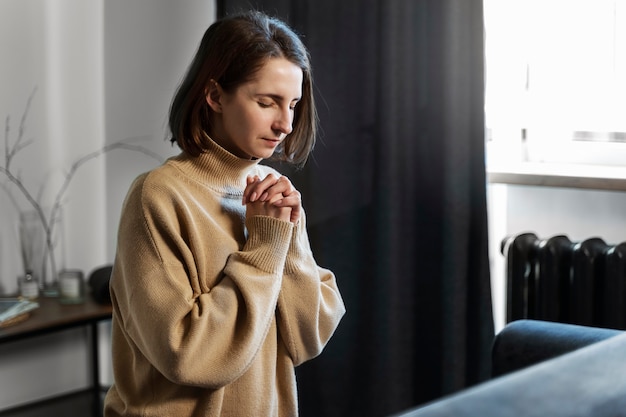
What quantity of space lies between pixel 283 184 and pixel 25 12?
1630 mm

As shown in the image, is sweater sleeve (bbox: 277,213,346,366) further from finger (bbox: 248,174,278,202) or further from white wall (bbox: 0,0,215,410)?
white wall (bbox: 0,0,215,410)

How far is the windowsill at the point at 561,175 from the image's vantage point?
8.38 ft

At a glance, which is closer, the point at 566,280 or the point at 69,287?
the point at 566,280

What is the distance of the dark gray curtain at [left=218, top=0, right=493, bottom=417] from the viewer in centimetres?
266

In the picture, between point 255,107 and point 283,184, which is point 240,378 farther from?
point 255,107

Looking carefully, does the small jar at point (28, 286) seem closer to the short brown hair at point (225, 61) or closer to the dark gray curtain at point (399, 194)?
the dark gray curtain at point (399, 194)

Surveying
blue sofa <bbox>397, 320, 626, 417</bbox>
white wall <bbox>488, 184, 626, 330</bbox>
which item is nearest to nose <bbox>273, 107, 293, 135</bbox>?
blue sofa <bbox>397, 320, 626, 417</bbox>

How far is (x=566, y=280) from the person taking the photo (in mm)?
2521

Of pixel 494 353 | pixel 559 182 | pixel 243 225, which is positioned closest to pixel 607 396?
pixel 243 225

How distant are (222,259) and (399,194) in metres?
1.24

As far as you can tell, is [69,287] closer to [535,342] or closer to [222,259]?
[222,259]

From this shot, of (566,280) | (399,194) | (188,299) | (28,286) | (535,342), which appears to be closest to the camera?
(188,299)

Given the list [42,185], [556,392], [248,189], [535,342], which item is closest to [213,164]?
[248,189]

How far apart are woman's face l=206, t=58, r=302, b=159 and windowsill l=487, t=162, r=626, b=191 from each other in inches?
47.6
